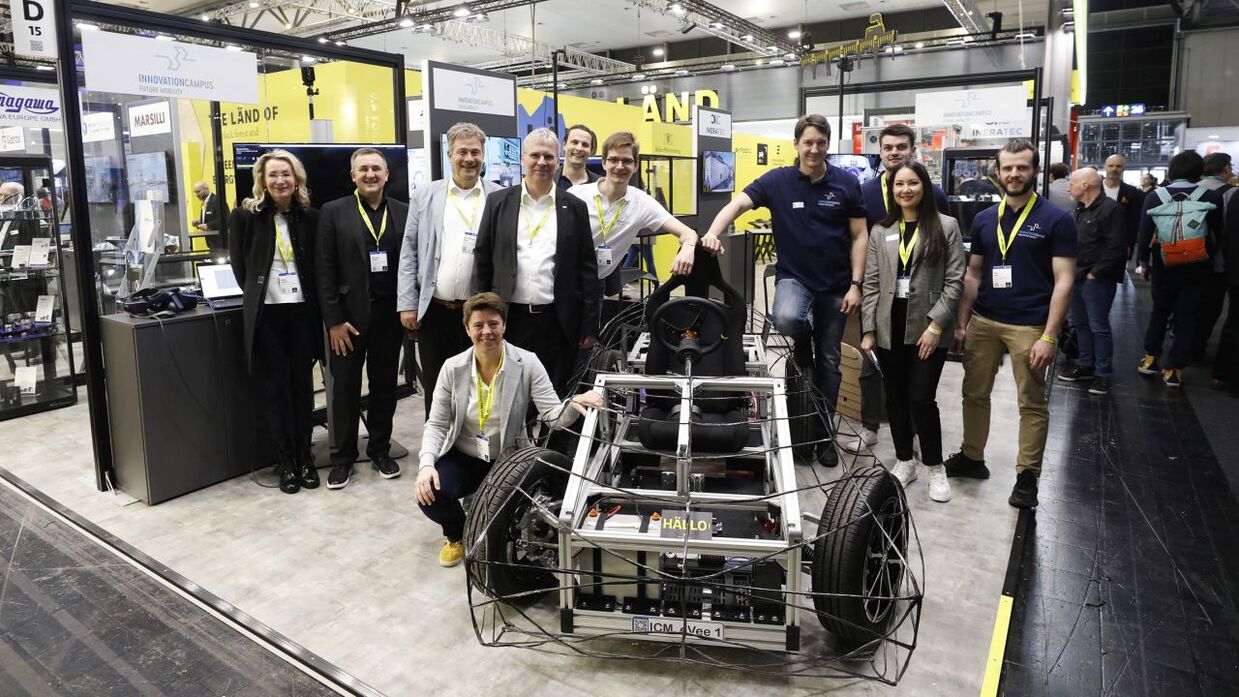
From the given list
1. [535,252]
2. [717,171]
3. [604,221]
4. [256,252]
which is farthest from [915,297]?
[717,171]

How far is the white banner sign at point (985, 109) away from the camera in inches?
261

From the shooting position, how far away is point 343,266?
12.3 feet

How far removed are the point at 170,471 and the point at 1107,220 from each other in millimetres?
5820

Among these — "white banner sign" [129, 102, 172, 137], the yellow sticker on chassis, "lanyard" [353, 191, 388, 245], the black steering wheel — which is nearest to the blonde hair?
"lanyard" [353, 191, 388, 245]

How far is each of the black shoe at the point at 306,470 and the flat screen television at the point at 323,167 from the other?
127cm

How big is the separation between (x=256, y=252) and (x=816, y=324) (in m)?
2.62

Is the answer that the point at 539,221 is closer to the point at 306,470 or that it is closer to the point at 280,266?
the point at 280,266

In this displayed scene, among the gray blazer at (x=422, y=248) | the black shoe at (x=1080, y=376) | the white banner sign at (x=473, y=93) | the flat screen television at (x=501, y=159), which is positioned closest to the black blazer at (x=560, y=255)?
the gray blazer at (x=422, y=248)

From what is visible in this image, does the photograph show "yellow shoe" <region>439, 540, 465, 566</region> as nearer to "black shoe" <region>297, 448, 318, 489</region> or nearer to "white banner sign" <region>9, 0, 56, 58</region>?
"black shoe" <region>297, 448, 318, 489</region>

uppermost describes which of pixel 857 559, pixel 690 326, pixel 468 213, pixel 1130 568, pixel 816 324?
pixel 468 213

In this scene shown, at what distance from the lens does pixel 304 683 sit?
2.36m

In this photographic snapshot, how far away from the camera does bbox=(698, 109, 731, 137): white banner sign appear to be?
9.37m

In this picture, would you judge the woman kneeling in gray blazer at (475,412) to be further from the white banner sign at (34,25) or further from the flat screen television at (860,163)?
the flat screen television at (860,163)

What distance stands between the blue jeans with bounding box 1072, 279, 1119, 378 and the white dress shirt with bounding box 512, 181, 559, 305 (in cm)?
393
